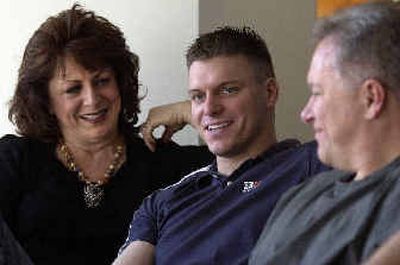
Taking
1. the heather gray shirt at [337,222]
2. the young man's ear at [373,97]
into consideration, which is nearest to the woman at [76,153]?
the heather gray shirt at [337,222]

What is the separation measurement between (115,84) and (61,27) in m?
0.23

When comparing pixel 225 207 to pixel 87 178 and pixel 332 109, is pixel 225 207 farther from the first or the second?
pixel 87 178

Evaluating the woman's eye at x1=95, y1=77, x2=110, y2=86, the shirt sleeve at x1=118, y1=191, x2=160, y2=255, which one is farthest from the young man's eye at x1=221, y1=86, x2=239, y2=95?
the woman's eye at x1=95, y1=77, x2=110, y2=86

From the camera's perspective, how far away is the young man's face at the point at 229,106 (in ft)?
6.55

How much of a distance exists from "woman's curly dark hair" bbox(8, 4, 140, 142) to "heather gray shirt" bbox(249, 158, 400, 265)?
0.99 metres

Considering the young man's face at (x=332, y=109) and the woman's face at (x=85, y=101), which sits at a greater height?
the young man's face at (x=332, y=109)

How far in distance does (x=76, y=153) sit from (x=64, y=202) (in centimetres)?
18

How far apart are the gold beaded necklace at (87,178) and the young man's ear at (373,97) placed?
1118mm

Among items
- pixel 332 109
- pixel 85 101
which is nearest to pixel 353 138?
pixel 332 109

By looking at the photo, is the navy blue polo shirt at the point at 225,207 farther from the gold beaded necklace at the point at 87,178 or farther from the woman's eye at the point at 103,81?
the woman's eye at the point at 103,81

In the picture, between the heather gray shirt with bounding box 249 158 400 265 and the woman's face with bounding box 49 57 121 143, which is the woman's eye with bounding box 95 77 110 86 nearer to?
the woman's face with bounding box 49 57 121 143

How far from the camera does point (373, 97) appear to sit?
4.87 feet

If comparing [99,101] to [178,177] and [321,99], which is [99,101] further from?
[321,99]

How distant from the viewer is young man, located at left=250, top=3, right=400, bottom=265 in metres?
1.43
